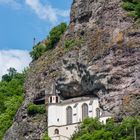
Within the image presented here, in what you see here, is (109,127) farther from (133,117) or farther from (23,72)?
(23,72)

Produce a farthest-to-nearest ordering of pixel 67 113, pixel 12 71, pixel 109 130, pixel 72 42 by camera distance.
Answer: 1. pixel 12 71
2. pixel 72 42
3. pixel 67 113
4. pixel 109 130

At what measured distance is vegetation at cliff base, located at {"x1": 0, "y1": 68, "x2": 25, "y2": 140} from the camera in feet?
367

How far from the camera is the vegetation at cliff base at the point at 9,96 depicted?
112 m

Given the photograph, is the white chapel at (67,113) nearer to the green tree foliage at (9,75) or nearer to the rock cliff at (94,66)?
the rock cliff at (94,66)

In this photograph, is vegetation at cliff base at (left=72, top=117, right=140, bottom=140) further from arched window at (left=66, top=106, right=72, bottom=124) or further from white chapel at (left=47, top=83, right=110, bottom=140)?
arched window at (left=66, top=106, right=72, bottom=124)

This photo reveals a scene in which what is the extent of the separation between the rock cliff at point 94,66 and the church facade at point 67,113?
1103mm

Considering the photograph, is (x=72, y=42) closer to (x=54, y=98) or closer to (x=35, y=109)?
(x=54, y=98)

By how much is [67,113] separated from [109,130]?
1434cm

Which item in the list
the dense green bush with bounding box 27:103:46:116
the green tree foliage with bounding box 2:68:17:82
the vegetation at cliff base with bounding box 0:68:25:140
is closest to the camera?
the dense green bush with bounding box 27:103:46:116

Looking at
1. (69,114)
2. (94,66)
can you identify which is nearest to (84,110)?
(69,114)

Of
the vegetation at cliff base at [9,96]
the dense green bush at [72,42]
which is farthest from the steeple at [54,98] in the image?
the vegetation at cliff base at [9,96]

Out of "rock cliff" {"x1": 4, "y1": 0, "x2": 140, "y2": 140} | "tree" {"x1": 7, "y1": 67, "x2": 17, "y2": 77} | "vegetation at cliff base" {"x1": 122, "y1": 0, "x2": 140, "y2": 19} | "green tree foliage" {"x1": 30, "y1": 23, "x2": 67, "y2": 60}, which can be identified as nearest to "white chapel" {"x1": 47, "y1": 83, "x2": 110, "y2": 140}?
"rock cliff" {"x1": 4, "y1": 0, "x2": 140, "y2": 140}

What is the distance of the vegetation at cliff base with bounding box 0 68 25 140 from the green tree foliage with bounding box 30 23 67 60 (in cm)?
822

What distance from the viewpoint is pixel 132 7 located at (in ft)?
326
